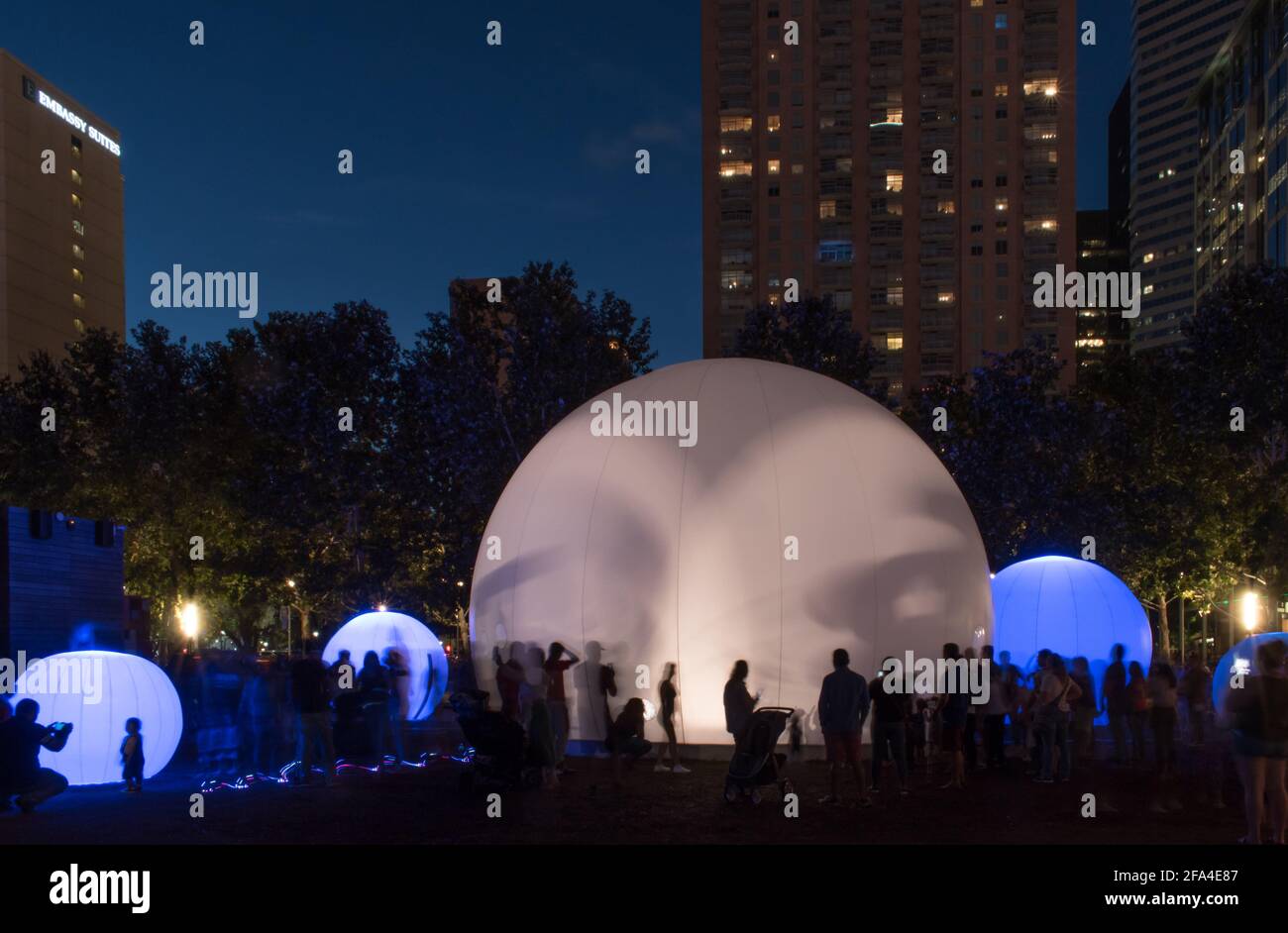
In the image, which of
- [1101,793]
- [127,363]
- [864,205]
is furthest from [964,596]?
[864,205]

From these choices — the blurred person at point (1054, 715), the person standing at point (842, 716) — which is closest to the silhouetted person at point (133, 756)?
the person standing at point (842, 716)

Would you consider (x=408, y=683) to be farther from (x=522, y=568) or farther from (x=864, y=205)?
(x=864, y=205)

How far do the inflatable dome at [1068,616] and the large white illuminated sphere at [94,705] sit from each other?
1475 centimetres

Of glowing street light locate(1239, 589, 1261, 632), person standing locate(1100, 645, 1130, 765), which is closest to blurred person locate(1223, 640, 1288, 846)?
person standing locate(1100, 645, 1130, 765)

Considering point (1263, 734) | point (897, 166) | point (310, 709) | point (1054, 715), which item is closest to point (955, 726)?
point (1054, 715)

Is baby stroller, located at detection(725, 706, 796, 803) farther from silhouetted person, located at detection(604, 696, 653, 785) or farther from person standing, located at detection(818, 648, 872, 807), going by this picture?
silhouetted person, located at detection(604, 696, 653, 785)

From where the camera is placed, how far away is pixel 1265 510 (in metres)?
41.5

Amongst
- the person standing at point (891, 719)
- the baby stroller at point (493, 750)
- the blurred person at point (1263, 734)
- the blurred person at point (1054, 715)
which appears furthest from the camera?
the blurred person at point (1054, 715)

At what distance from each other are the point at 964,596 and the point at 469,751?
834 cm

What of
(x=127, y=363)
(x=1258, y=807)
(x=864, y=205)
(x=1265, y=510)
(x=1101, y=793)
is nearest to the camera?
(x=1258, y=807)

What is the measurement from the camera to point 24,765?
13750 millimetres

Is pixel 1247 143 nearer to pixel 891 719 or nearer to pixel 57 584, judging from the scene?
pixel 891 719

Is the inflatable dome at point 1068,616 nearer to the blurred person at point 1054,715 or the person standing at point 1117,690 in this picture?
the person standing at point 1117,690

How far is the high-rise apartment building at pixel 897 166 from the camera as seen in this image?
115125 millimetres
